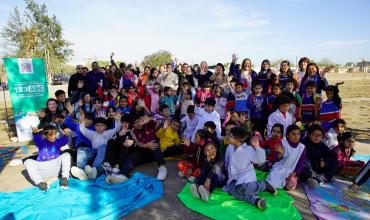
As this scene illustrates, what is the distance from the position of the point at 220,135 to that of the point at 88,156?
8.48ft

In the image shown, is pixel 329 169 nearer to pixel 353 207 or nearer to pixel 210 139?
pixel 353 207

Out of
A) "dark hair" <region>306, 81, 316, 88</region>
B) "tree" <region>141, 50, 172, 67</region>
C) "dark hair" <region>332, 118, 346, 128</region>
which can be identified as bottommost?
"dark hair" <region>332, 118, 346, 128</region>

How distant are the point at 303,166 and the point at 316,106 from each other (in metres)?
1.77

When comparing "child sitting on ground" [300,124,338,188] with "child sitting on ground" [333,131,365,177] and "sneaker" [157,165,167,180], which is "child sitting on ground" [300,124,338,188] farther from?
"sneaker" [157,165,167,180]

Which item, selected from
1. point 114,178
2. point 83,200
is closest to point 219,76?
point 114,178

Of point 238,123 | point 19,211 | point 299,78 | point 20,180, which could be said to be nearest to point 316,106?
point 299,78

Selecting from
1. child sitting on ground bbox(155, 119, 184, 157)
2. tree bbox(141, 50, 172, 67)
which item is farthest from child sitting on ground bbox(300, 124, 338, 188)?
tree bbox(141, 50, 172, 67)

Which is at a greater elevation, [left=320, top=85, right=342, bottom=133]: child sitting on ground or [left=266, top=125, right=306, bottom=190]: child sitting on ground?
[left=320, top=85, right=342, bottom=133]: child sitting on ground

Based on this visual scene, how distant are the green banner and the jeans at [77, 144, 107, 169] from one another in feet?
11.7

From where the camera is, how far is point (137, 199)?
12.1ft

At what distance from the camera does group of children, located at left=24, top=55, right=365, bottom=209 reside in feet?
12.7

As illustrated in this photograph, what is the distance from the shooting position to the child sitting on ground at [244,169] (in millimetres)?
A: 3561

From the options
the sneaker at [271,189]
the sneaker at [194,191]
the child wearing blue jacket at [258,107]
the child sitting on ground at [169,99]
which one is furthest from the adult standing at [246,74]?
the sneaker at [194,191]

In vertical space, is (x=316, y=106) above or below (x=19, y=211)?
above
